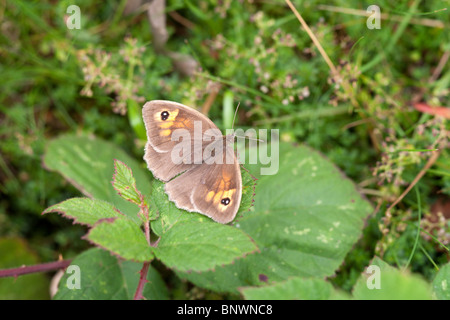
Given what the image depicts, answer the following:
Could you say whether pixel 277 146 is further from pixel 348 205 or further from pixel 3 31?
pixel 3 31

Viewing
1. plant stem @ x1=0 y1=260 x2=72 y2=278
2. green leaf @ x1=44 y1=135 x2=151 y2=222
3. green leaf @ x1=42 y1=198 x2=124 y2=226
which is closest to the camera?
green leaf @ x1=42 y1=198 x2=124 y2=226

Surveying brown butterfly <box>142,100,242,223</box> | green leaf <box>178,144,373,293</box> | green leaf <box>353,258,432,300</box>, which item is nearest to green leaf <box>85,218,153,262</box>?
brown butterfly <box>142,100,242,223</box>

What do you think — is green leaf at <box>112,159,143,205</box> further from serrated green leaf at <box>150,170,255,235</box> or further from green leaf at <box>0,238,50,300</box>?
green leaf at <box>0,238,50,300</box>

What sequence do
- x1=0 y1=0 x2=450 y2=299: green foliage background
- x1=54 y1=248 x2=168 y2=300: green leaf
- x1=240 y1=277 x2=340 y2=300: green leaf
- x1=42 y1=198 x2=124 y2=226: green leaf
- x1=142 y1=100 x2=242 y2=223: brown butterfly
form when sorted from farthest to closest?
x1=0 y1=0 x2=450 y2=299: green foliage background < x1=54 y1=248 x2=168 y2=300: green leaf < x1=142 y1=100 x2=242 y2=223: brown butterfly < x1=42 y1=198 x2=124 y2=226: green leaf < x1=240 y1=277 x2=340 y2=300: green leaf

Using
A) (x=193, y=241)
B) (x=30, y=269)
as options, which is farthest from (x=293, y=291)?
(x=30, y=269)

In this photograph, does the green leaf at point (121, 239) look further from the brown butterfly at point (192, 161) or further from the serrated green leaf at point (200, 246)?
the brown butterfly at point (192, 161)

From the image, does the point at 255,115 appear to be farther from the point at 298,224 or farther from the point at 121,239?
the point at 121,239

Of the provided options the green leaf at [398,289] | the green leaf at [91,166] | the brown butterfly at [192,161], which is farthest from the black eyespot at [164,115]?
the green leaf at [398,289]
